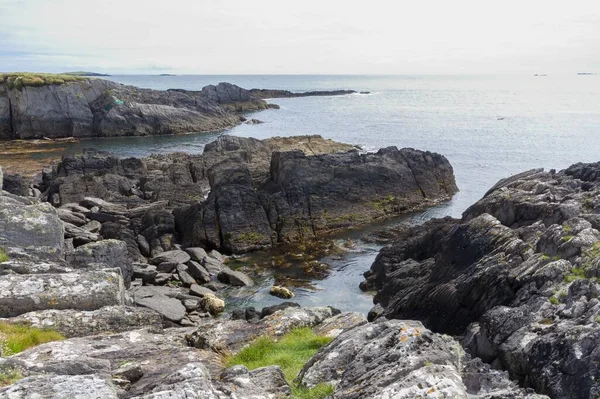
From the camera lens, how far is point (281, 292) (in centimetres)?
3072

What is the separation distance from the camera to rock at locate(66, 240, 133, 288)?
74.0 feet

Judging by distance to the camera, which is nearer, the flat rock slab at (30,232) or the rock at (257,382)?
the rock at (257,382)

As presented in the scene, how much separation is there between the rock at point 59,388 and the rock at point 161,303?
608 inches

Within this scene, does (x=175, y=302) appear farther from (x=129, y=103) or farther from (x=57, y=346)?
(x=129, y=103)

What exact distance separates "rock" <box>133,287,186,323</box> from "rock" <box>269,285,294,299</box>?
19.9 feet

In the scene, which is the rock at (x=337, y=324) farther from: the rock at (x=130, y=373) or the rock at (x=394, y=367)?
the rock at (x=130, y=373)

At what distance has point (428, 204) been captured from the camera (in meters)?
53.4

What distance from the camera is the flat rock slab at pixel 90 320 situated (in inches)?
603

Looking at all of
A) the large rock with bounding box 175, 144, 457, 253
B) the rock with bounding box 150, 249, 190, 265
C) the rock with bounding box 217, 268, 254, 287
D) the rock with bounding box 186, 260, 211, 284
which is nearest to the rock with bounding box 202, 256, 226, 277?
the rock with bounding box 186, 260, 211, 284

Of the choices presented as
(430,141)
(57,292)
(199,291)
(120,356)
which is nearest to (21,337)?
(57,292)

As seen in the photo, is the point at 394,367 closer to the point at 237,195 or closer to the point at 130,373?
the point at 130,373

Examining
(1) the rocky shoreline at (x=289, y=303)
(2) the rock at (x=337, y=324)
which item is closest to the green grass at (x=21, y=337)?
(1) the rocky shoreline at (x=289, y=303)

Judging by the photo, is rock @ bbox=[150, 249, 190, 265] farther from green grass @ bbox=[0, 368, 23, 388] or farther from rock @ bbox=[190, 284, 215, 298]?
green grass @ bbox=[0, 368, 23, 388]

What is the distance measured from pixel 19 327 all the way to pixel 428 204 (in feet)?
145
